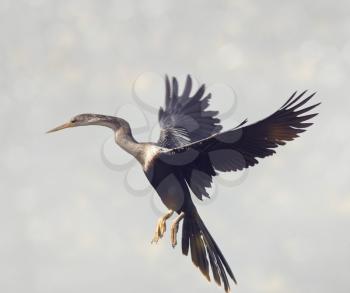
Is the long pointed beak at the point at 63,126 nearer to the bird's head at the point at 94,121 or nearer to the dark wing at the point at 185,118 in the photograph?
the bird's head at the point at 94,121

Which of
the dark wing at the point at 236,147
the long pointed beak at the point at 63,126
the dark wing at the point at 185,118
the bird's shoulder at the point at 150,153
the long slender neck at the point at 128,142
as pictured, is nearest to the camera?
the dark wing at the point at 236,147

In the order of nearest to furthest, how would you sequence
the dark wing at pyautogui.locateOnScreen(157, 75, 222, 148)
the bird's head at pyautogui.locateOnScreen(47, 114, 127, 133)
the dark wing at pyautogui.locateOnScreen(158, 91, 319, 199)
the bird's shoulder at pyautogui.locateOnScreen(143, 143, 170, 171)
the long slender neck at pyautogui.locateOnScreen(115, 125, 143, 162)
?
1. the dark wing at pyautogui.locateOnScreen(158, 91, 319, 199)
2. the bird's shoulder at pyautogui.locateOnScreen(143, 143, 170, 171)
3. the long slender neck at pyautogui.locateOnScreen(115, 125, 143, 162)
4. the bird's head at pyautogui.locateOnScreen(47, 114, 127, 133)
5. the dark wing at pyautogui.locateOnScreen(157, 75, 222, 148)

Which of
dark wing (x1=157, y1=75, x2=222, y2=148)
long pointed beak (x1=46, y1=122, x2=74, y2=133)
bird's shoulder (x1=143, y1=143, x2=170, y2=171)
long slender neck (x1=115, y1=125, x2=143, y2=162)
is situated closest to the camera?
bird's shoulder (x1=143, y1=143, x2=170, y2=171)

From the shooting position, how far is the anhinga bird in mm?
13031

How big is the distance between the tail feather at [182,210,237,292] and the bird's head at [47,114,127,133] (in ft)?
7.51

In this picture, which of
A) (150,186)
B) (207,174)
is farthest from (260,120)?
(150,186)

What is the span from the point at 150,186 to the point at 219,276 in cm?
208

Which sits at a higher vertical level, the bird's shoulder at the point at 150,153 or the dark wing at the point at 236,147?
the bird's shoulder at the point at 150,153

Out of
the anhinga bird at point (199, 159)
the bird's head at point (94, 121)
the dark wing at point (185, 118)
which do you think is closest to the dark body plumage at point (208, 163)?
the anhinga bird at point (199, 159)

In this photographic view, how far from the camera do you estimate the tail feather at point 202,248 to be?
556 inches

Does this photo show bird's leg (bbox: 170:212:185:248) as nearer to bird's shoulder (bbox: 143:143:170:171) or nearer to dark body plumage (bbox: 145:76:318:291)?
dark body plumage (bbox: 145:76:318:291)

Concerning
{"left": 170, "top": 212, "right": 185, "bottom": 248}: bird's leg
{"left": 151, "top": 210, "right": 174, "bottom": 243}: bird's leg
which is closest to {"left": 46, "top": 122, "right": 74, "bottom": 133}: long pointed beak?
{"left": 151, "top": 210, "right": 174, "bottom": 243}: bird's leg

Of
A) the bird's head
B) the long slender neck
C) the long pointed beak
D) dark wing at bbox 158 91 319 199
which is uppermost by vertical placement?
the long pointed beak

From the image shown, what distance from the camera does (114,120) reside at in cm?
1535
